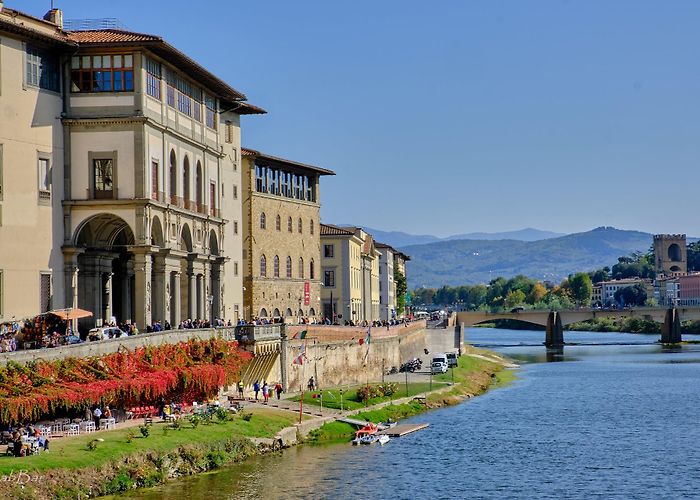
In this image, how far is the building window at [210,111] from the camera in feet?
301

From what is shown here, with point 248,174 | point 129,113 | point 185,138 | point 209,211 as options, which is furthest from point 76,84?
point 248,174

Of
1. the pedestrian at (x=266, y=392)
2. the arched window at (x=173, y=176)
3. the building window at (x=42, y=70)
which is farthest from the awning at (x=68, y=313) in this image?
the pedestrian at (x=266, y=392)

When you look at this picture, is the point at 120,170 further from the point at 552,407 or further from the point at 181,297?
the point at 552,407

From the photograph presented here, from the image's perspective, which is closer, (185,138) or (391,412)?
(185,138)

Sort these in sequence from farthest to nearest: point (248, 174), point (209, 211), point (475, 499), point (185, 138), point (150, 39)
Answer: point (248, 174) → point (209, 211) → point (185, 138) → point (150, 39) → point (475, 499)

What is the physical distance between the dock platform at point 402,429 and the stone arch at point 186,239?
18.7 meters

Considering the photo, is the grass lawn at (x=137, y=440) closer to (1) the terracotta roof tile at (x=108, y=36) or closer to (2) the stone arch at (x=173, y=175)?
(2) the stone arch at (x=173, y=175)

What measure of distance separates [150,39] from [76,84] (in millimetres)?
5195

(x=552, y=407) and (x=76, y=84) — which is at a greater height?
(x=76, y=84)

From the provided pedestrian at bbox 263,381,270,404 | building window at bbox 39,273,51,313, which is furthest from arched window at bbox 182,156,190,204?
building window at bbox 39,273,51,313

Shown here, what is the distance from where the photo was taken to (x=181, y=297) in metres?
87.5

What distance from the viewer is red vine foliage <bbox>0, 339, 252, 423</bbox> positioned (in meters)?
55.3

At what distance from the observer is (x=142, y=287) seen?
76.4 metres

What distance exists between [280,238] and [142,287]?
4920cm
